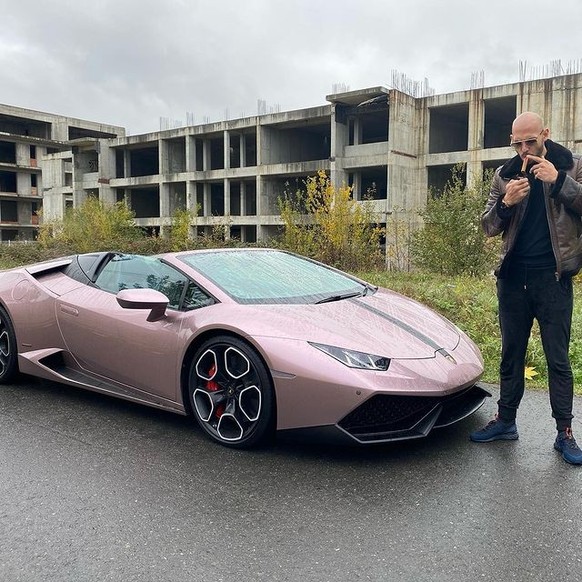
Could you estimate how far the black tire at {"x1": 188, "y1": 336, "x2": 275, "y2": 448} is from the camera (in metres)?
3.36

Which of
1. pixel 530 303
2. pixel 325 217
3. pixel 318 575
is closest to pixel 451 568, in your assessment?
pixel 318 575

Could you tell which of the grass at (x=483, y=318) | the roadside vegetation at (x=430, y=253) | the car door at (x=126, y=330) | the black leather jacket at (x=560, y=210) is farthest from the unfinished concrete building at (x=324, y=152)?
the black leather jacket at (x=560, y=210)

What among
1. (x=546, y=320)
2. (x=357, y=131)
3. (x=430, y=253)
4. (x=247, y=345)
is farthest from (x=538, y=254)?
(x=357, y=131)

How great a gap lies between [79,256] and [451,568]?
396 cm

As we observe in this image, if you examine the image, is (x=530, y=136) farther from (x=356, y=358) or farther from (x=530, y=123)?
(x=356, y=358)

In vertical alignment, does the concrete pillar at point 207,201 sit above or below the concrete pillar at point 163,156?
below

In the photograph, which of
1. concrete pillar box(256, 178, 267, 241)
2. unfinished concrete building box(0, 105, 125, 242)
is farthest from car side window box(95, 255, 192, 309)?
unfinished concrete building box(0, 105, 125, 242)

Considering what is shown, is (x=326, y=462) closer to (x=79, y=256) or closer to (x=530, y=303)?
(x=530, y=303)

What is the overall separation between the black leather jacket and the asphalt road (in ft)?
3.77

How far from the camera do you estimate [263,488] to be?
2.99m

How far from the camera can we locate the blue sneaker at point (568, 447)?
3.21 m

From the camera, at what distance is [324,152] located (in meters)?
45.3

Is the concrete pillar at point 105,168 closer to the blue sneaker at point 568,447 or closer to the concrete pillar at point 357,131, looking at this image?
the concrete pillar at point 357,131

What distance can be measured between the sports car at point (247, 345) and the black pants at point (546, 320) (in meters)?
0.32
